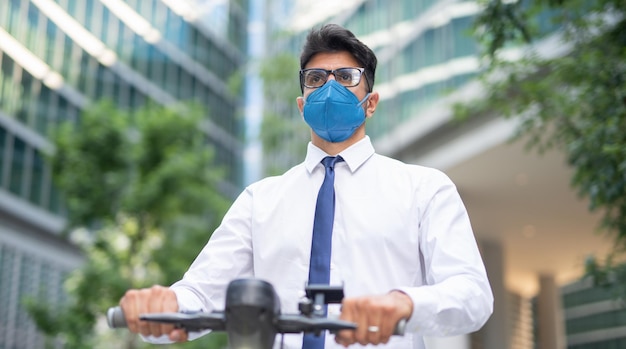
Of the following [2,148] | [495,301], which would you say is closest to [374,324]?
[495,301]

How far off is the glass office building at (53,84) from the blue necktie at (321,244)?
19.5m

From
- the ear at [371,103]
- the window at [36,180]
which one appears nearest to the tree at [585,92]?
the ear at [371,103]

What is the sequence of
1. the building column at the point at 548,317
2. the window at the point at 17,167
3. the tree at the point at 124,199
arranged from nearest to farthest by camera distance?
the tree at the point at 124,199
the window at the point at 17,167
the building column at the point at 548,317

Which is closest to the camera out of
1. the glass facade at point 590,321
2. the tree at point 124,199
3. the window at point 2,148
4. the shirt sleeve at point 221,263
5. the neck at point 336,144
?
the shirt sleeve at point 221,263

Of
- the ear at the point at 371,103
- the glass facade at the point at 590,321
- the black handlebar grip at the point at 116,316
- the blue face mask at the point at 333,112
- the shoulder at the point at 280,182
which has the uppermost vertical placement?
the glass facade at the point at 590,321

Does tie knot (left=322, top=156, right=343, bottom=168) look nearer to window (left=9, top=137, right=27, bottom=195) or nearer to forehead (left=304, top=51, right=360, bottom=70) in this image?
forehead (left=304, top=51, right=360, bottom=70)

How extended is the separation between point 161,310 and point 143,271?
17310mm

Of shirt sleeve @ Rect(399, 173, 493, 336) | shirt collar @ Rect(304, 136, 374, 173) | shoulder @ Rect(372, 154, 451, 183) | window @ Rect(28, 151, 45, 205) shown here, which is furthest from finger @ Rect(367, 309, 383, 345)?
window @ Rect(28, 151, 45, 205)

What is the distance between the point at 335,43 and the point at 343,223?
1.68ft

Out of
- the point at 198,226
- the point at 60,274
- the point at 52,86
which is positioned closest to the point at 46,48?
the point at 52,86

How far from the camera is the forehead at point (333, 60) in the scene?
2.63 metres

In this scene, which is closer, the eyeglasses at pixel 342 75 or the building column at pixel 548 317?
the eyeglasses at pixel 342 75

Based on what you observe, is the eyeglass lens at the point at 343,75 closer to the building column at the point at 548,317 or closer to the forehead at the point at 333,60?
the forehead at the point at 333,60

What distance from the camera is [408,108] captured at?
21.4 meters
